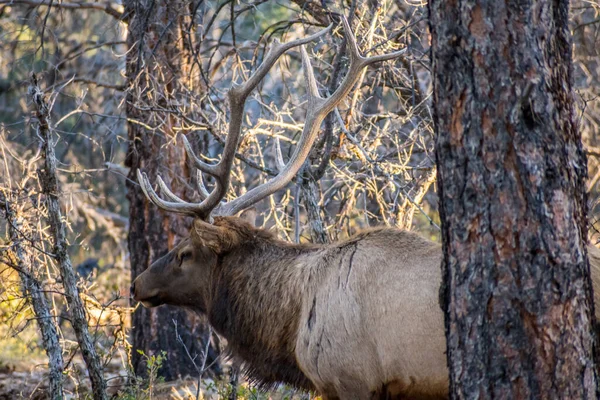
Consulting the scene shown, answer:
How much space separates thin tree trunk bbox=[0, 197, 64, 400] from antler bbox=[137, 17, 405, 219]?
0.98m

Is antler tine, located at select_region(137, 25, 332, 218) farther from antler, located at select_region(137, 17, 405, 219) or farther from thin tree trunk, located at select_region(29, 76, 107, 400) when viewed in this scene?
thin tree trunk, located at select_region(29, 76, 107, 400)

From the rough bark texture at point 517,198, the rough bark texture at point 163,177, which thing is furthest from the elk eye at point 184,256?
the rough bark texture at point 517,198

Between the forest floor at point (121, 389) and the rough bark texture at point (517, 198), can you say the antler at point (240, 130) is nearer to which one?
the forest floor at point (121, 389)

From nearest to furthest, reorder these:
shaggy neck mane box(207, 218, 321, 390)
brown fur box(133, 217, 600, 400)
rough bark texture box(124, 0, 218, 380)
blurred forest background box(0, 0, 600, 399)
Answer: brown fur box(133, 217, 600, 400) < shaggy neck mane box(207, 218, 321, 390) < blurred forest background box(0, 0, 600, 399) < rough bark texture box(124, 0, 218, 380)

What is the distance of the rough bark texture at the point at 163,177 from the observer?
8.01 m

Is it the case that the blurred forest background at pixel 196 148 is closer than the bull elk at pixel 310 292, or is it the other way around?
the bull elk at pixel 310 292

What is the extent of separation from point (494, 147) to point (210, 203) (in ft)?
9.00

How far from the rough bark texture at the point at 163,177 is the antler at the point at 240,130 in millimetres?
2352

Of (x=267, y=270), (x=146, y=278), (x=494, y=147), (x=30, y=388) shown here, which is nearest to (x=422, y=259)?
(x=267, y=270)

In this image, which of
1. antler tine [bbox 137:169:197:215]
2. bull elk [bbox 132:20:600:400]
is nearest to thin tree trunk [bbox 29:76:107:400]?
bull elk [bbox 132:20:600:400]

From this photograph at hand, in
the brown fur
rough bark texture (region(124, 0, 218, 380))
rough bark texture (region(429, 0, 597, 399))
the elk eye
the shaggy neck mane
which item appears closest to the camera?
rough bark texture (region(429, 0, 597, 399))

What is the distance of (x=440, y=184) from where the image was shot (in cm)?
342

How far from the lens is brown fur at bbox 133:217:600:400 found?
456 cm

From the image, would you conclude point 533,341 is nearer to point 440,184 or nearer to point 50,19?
point 440,184
